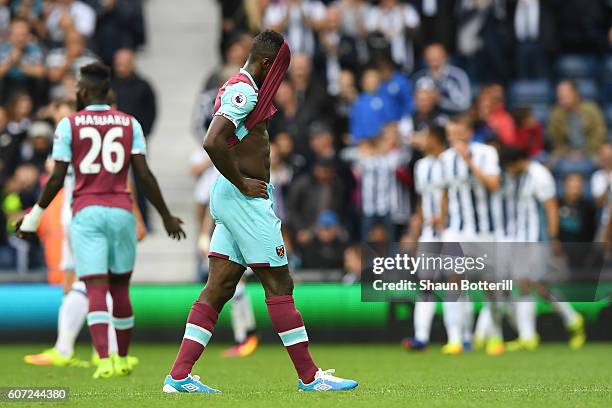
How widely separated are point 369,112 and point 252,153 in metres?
9.24

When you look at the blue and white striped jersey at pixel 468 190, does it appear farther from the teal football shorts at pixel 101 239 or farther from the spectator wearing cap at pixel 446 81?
the teal football shorts at pixel 101 239

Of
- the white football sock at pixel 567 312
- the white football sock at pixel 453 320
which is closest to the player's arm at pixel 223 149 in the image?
the white football sock at pixel 453 320

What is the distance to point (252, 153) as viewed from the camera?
7.97m

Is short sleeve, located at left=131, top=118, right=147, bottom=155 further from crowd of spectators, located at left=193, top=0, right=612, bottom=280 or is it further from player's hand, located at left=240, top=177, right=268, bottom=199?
crowd of spectators, located at left=193, top=0, right=612, bottom=280

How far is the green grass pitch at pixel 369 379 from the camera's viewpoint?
752 centimetres

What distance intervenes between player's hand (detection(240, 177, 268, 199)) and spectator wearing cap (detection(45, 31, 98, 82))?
9.63 m

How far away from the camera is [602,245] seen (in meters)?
15.1

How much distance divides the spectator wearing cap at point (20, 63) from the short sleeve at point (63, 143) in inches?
324

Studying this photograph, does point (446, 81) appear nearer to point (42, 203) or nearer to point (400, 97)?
point (400, 97)

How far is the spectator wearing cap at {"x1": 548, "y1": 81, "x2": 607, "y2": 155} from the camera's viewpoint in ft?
56.0

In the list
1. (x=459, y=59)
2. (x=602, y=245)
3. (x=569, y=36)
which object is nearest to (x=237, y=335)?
(x=602, y=245)

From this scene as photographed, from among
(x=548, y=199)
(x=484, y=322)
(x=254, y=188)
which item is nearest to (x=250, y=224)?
(x=254, y=188)

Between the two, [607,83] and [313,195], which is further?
[607,83]

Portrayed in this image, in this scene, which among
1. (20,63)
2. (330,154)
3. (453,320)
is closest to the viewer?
(453,320)
